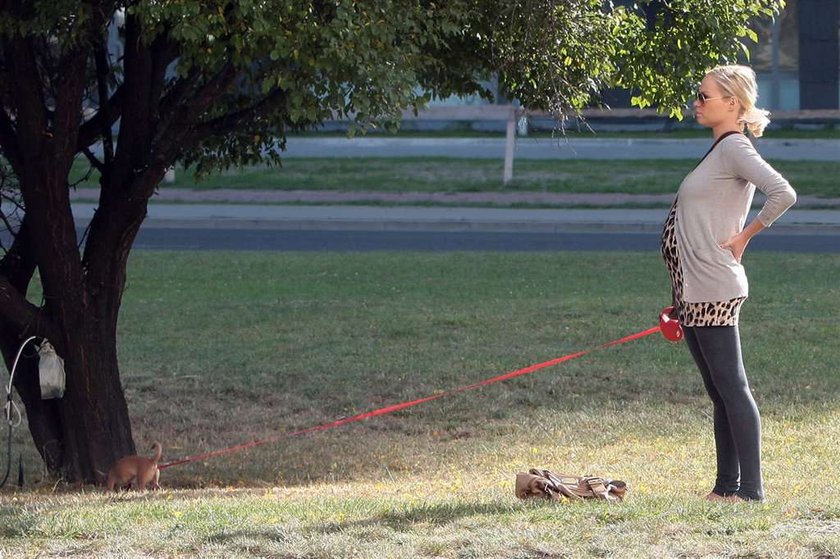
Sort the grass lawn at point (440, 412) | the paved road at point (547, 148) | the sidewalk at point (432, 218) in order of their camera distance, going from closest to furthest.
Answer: the grass lawn at point (440, 412), the sidewalk at point (432, 218), the paved road at point (547, 148)

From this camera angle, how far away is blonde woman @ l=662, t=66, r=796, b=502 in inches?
189

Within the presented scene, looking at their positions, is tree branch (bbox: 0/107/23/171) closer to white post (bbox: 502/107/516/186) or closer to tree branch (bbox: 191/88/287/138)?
tree branch (bbox: 191/88/287/138)

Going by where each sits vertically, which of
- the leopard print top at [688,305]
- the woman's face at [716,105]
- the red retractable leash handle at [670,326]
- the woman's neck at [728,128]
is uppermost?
the woman's face at [716,105]

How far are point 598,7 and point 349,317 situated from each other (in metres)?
5.07

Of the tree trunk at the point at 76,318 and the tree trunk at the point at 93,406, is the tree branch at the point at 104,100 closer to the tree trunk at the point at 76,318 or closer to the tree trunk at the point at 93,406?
the tree trunk at the point at 76,318

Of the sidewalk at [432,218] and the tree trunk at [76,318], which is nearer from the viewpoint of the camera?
the tree trunk at [76,318]

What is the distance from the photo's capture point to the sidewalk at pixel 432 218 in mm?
18922

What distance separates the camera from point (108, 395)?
23.7 ft

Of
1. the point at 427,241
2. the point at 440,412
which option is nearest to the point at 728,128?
the point at 440,412

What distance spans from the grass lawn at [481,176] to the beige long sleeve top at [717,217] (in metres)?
17.4

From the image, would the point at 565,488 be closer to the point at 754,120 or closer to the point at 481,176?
the point at 754,120

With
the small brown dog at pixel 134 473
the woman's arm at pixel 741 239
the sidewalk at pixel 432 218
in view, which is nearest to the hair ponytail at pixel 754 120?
the woman's arm at pixel 741 239

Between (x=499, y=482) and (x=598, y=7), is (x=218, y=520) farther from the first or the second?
(x=598, y=7)

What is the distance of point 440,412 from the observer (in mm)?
Result: 8773
